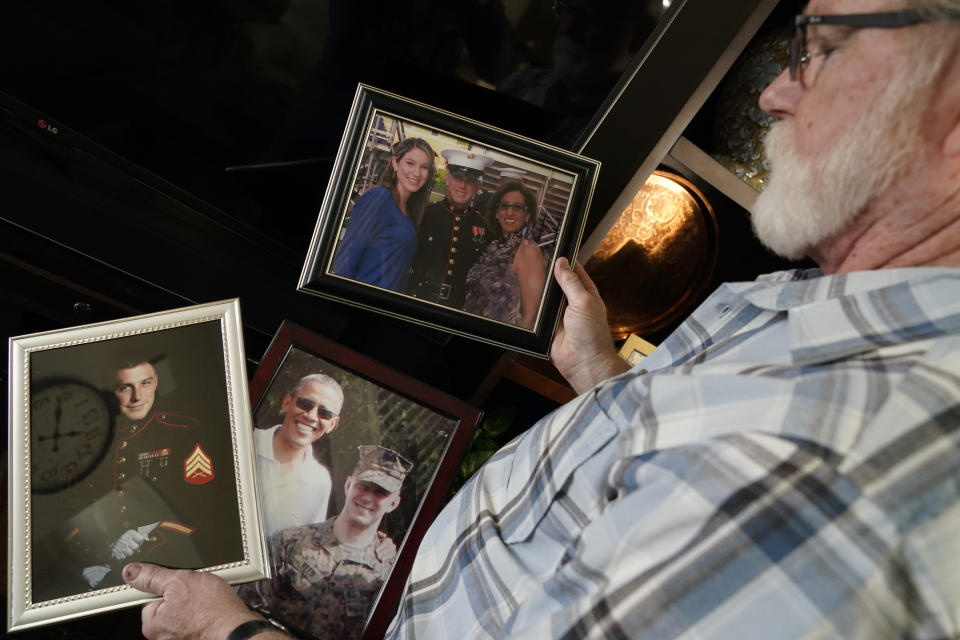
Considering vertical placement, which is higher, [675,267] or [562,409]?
[675,267]

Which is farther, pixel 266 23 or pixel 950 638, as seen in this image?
pixel 266 23

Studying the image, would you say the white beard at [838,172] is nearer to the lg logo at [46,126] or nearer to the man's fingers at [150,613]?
the man's fingers at [150,613]

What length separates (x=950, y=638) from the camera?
0.46 meters

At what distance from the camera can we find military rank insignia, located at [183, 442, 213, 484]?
3.15ft

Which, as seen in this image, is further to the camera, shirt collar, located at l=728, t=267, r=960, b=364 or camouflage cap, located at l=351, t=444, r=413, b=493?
camouflage cap, located at l=351, t=444, r=413, b=493

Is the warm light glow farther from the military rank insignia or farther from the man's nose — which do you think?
the military rank insignia

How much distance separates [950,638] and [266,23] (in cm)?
110

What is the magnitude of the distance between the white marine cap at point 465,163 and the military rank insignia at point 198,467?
1.95 ft

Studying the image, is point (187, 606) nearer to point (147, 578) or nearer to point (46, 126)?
point (147, 578)

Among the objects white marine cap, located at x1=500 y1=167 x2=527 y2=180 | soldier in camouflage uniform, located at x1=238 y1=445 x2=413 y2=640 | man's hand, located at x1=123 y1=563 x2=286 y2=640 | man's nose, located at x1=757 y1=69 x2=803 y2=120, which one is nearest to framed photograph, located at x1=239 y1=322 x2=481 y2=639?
soldier in camouflage uniform, located at x1=238 y1=445 x2=413 y2=640

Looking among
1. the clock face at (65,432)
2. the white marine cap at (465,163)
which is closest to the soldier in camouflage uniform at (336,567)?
the clock face at (65,432)

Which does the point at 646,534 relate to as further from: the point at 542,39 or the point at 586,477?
the point at 542,39

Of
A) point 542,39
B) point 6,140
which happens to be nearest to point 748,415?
point 542,39

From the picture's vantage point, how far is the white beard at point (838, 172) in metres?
0.67
